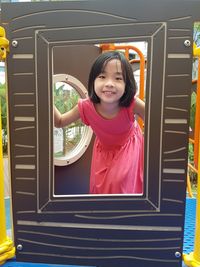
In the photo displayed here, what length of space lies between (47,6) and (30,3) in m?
0.05

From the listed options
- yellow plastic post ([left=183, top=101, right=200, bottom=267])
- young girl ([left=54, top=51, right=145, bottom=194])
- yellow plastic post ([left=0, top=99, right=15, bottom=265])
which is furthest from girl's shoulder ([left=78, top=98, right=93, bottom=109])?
yellow plastic post ([left=183, top=101, right=200, bottom=267])

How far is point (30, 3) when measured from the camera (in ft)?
2.53

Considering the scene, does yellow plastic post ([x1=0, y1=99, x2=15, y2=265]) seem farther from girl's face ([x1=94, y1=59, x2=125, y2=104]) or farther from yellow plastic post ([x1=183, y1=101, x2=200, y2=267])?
yellow plastic post ([x1=183, y1=101, x2=200, y2=267])

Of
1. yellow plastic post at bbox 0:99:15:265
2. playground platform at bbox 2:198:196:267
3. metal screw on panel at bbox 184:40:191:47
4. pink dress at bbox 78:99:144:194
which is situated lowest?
playground platform at bbox 2:198:196:267

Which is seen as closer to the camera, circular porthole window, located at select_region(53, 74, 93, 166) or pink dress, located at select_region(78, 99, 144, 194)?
pink dress, located at select_region(78, 99, 144, 194)

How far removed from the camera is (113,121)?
40.2 inches

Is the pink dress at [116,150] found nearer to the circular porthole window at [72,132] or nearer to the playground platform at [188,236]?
the circular porthole window at [72,132]

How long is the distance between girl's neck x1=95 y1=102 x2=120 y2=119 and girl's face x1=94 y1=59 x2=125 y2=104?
0.12 feet

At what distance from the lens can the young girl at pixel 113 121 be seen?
907mm

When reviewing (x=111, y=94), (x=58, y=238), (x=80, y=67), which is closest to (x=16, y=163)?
(x=58, y=238)

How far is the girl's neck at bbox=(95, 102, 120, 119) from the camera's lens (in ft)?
3.19

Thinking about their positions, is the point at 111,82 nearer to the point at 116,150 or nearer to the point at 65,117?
the point at 65,117

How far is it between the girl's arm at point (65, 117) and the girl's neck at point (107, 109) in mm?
102

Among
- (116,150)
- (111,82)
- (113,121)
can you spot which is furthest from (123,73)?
(116,150)
